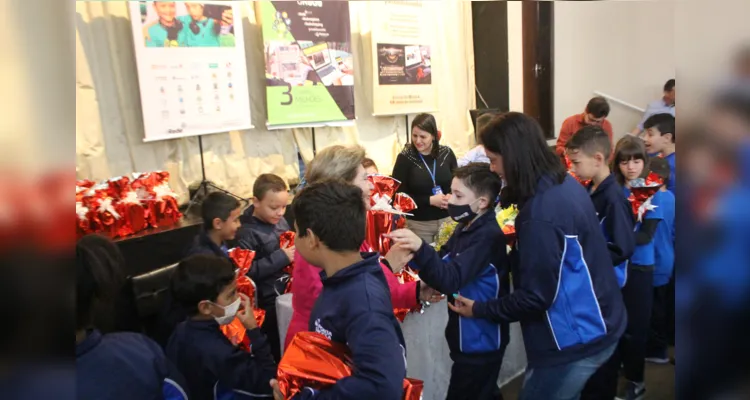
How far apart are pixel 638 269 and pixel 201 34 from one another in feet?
10.4

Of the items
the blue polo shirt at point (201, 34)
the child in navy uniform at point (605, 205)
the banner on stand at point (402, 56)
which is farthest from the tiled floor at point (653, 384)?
the banner on stand at point (402, 56)

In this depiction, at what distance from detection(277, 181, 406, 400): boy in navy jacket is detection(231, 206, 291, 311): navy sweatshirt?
1073 mm

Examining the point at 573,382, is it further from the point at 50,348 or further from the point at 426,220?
the point at 426,220

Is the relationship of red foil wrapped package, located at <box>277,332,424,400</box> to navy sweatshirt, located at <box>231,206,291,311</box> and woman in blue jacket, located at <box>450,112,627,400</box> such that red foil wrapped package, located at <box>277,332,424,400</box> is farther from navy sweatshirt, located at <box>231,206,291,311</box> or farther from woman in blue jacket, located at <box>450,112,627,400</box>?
navy sweatshirt, located at <box>231,206,291,311</box>

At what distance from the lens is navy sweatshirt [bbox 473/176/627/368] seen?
54.9 inches

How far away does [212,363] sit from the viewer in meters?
1.58

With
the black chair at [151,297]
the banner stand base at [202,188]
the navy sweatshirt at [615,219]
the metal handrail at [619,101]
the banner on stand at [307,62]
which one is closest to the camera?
the navy sweatshirt at [615,219]

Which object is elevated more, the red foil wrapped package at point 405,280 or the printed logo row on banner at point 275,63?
the printed logo row on banner at point 275,63

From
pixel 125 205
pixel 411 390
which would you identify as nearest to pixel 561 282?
pixel 411 390

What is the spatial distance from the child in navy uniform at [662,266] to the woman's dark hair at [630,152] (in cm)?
9

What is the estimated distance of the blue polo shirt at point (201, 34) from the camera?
3.54m

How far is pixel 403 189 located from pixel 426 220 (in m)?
0.29

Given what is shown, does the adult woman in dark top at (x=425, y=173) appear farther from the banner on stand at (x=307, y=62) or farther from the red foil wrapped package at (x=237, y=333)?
the red foil wrapped package at (x=237, y=333)

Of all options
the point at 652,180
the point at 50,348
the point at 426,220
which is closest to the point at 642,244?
the point at 652,180
